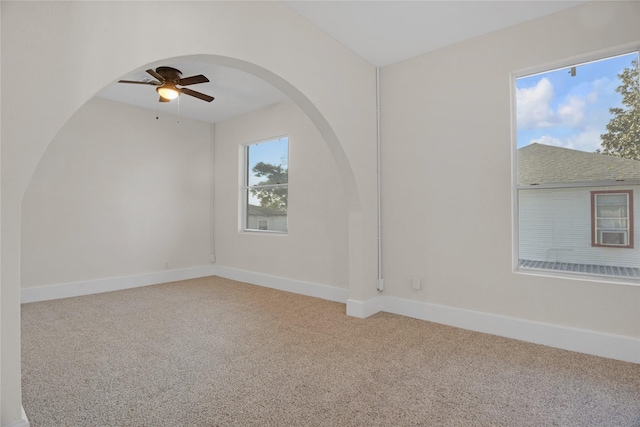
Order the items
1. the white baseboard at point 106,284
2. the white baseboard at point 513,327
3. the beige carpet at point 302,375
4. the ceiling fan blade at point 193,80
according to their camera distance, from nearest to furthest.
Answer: the beige carpet at point 302,375, the white baseboard at point 513,327, the ceiling fan blade at point 193,80, the white baseboard at point 106,284

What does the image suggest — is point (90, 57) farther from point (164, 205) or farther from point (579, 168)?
point (164, 205)

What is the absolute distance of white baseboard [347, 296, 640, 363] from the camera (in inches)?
94.5

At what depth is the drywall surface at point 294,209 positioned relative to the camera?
4148 mm

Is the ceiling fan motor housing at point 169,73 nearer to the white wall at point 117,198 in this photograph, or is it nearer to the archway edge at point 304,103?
the archway edge at point 304,103

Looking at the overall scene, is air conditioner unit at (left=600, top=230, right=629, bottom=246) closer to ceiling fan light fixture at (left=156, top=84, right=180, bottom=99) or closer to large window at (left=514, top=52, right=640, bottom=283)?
large window at (left=514, top=52, right=640, bottom=283)

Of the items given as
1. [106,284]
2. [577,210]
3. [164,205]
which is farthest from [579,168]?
[106,284]

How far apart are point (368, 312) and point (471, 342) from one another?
995 millimetres

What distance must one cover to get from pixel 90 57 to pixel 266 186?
3575mm

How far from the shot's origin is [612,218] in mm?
2514

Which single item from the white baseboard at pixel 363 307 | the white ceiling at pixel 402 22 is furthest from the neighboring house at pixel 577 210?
the white baseboard at pixel 363 307

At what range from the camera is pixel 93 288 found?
174 inches

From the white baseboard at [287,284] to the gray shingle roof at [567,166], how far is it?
2.23m

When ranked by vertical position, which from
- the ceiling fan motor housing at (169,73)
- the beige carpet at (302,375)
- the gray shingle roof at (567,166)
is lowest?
the beige carpet at (302,375)

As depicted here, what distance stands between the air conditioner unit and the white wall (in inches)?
204
